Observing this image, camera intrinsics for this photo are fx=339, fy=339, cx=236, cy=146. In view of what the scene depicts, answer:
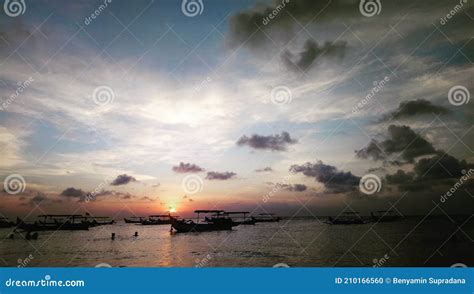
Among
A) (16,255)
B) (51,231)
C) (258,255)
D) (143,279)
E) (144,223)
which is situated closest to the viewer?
(143,279)

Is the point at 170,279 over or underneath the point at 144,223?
underneath

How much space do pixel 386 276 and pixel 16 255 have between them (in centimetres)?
2950

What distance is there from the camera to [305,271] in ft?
25.7

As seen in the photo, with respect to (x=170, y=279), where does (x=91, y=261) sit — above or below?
above

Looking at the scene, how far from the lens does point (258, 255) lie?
24750 mm

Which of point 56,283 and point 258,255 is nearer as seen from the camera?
point 56,283

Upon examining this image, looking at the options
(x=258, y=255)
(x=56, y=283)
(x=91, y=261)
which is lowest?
(x=56, y=283)

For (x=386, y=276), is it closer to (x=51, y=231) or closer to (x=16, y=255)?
(x=16, y=255)

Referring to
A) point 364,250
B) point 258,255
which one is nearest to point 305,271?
point 258,255

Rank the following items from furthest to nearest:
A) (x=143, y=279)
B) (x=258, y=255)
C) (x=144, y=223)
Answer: (x=144, y=223)
(x=258, y=255)
(x=143, y=279)

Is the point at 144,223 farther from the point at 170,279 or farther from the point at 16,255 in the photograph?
the point at 170,279

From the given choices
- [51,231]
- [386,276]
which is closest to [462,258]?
[386,276]

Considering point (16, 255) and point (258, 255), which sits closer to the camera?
point (258, 255)

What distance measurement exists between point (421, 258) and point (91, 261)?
913 inches
